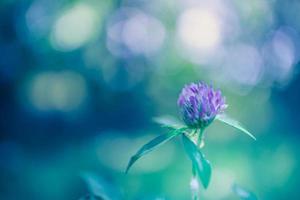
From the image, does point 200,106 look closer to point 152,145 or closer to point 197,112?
point 197,112

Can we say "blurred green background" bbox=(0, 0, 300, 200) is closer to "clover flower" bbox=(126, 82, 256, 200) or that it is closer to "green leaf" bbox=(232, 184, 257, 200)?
"clover flower" bbox=(126, 82, 256, 200)

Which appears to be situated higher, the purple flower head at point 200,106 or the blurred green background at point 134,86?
the blurred green background at point 134,86

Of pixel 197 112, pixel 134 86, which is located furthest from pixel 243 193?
pixel 134 86

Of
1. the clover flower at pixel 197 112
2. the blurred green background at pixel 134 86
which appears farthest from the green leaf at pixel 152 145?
the blurred green background at pixel 134 86

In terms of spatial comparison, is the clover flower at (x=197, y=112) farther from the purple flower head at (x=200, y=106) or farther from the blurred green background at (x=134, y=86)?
the blurred green background at (x=134, y=86)

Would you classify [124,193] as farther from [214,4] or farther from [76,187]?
[214,4]

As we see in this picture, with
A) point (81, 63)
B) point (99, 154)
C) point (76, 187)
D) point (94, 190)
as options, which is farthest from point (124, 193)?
point (81, 63)
